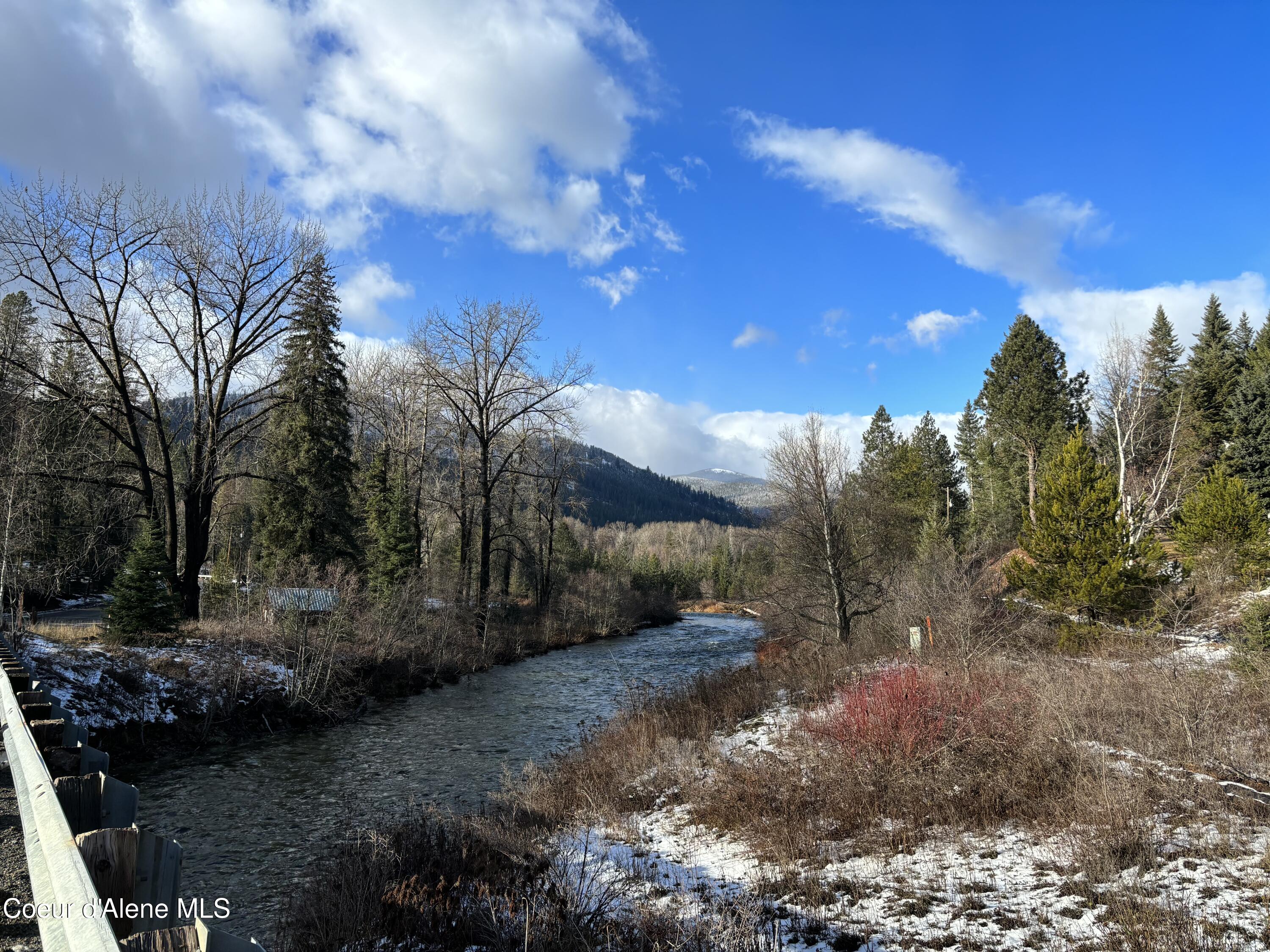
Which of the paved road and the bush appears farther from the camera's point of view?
the paved road

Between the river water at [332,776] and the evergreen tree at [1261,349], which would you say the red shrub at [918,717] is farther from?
the evergreen tree at [1261,349]

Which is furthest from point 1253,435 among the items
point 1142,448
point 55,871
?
point 55,871

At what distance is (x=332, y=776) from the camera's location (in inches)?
474

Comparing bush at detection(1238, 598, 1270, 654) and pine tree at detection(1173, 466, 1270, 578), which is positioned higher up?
pine tree at detection(1173, 466, 1270, 578)

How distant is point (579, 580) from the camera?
4512 cm

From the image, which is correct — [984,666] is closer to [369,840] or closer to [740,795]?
[740,795]

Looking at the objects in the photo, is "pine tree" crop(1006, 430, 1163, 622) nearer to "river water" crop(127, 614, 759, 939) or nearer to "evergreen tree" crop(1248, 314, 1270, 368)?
"river water" crop(127, 614, 759, 939)

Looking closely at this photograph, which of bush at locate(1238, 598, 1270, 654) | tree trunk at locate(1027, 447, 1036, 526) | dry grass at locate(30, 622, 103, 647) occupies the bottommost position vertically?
dry grass at locate(30, 622, 103, 647)

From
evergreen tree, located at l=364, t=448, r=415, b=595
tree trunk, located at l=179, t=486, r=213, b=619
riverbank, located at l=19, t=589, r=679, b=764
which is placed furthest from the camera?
evergreen tree, located at l=364, t=448, r=415, b=595

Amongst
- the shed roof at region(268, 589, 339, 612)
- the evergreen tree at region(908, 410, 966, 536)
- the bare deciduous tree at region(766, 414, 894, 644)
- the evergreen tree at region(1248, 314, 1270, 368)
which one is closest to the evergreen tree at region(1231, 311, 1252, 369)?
the evergreen tree at region(1248, 314, 1270, 368)

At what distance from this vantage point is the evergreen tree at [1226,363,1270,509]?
27.5 metres

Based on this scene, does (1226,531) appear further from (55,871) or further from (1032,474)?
(55,871)

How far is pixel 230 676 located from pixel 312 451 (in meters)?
15.2

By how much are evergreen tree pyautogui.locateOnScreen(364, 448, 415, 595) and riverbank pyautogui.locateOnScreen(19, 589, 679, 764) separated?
12.4ft
